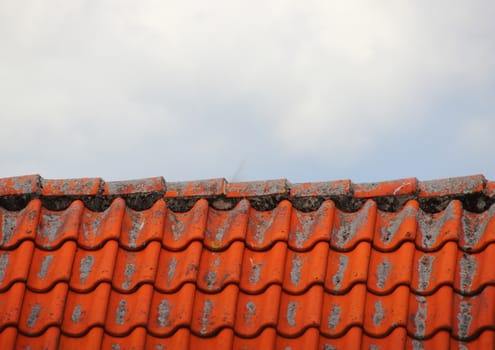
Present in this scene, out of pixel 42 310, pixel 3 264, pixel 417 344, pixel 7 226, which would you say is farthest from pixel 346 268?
pixel 7 226

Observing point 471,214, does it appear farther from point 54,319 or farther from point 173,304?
point 54,319

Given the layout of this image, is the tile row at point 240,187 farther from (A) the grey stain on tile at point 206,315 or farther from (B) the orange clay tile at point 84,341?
(B) the orange clay tile at point 84,341

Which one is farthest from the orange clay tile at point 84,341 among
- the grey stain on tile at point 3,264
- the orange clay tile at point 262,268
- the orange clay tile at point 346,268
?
the orange clay tile at point 346,268

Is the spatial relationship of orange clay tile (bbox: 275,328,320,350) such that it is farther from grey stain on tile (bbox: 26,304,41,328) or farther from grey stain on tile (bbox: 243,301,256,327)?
grey stain on tile (bbox: 26,304,41,328)

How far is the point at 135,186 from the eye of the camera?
18.3ft

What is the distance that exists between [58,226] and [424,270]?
7.31 feet

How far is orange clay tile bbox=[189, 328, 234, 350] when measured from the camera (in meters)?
4.55

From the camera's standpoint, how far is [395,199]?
5.31 m

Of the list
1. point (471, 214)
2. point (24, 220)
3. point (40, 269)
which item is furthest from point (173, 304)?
point (471, 214)

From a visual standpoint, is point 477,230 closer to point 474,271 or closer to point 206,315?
point 474,271

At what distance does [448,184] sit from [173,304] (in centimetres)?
182

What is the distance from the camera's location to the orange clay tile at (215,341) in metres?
4.55

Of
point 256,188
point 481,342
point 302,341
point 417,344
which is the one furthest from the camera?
point 256,188

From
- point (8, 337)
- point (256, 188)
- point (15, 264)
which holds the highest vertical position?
point (256, 188)
